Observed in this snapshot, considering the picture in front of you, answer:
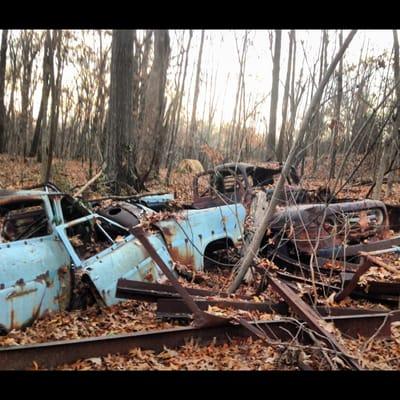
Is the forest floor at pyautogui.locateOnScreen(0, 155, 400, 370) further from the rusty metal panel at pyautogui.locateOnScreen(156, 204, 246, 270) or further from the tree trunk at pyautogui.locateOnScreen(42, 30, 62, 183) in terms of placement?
the tree trunk at pyautogui.locateOnScreen(42, 30, 62, 183)

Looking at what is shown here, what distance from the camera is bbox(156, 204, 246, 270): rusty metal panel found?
570 cm

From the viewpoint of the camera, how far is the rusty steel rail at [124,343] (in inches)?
137

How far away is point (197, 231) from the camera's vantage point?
6.00m

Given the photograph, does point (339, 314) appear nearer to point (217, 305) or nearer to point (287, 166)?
point (217, 305)

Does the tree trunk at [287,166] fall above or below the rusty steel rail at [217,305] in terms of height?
above

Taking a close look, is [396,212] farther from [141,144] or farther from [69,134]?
[69,134]

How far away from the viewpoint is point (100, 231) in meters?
5.79

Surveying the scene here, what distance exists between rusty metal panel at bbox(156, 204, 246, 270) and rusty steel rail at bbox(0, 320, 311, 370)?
1736 mm

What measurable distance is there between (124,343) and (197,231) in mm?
2457

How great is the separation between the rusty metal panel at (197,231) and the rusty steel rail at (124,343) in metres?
1.74

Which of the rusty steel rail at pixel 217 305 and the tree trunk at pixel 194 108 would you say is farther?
the tree trunk at pixel 194 108

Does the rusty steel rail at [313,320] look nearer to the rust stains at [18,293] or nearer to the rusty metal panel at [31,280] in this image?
the rusty metal panel at [31,280]

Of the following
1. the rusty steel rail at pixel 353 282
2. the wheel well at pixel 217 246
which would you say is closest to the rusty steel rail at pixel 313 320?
the rusty steel rail at pixel 353 282
